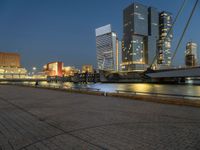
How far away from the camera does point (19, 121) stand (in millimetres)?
6621

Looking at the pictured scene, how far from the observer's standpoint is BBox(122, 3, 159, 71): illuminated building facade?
184 meters

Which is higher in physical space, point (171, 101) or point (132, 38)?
point (132, 38)

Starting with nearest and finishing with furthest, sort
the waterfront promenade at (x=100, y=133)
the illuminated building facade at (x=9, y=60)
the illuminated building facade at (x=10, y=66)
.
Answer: the waterfront promenade at (x=100, y=133) < the illuminated building facade at (x=10, y=66) < the illuminated building facade at (x=9, y=60)

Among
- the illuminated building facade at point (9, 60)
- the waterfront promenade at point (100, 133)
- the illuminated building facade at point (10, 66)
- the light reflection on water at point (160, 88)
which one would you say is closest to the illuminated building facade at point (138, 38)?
the illuminated building facade at point (10, 66)

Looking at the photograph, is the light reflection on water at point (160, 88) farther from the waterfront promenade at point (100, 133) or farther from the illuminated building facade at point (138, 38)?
the illuminated building facade at point (138, 38)

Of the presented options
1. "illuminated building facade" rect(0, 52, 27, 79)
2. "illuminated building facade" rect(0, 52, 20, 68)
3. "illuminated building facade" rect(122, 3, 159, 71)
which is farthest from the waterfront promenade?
"illuminated building facade" rect(0, 52, 20, 68)

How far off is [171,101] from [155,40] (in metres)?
197

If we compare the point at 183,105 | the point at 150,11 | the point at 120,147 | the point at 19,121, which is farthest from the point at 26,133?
the point at 150,11

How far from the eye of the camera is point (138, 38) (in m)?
186

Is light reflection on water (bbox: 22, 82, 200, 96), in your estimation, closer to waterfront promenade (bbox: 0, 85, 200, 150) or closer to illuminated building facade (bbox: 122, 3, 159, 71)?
waterfront promenade (bbox: 0, 85, 200, 150)

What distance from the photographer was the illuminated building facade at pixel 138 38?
7244 inches

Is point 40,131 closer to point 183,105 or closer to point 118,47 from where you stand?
point 183,105

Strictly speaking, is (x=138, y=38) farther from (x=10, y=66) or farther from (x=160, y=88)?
(x=160, y=88)

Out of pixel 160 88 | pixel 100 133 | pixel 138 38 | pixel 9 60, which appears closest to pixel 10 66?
pixel 9 60
